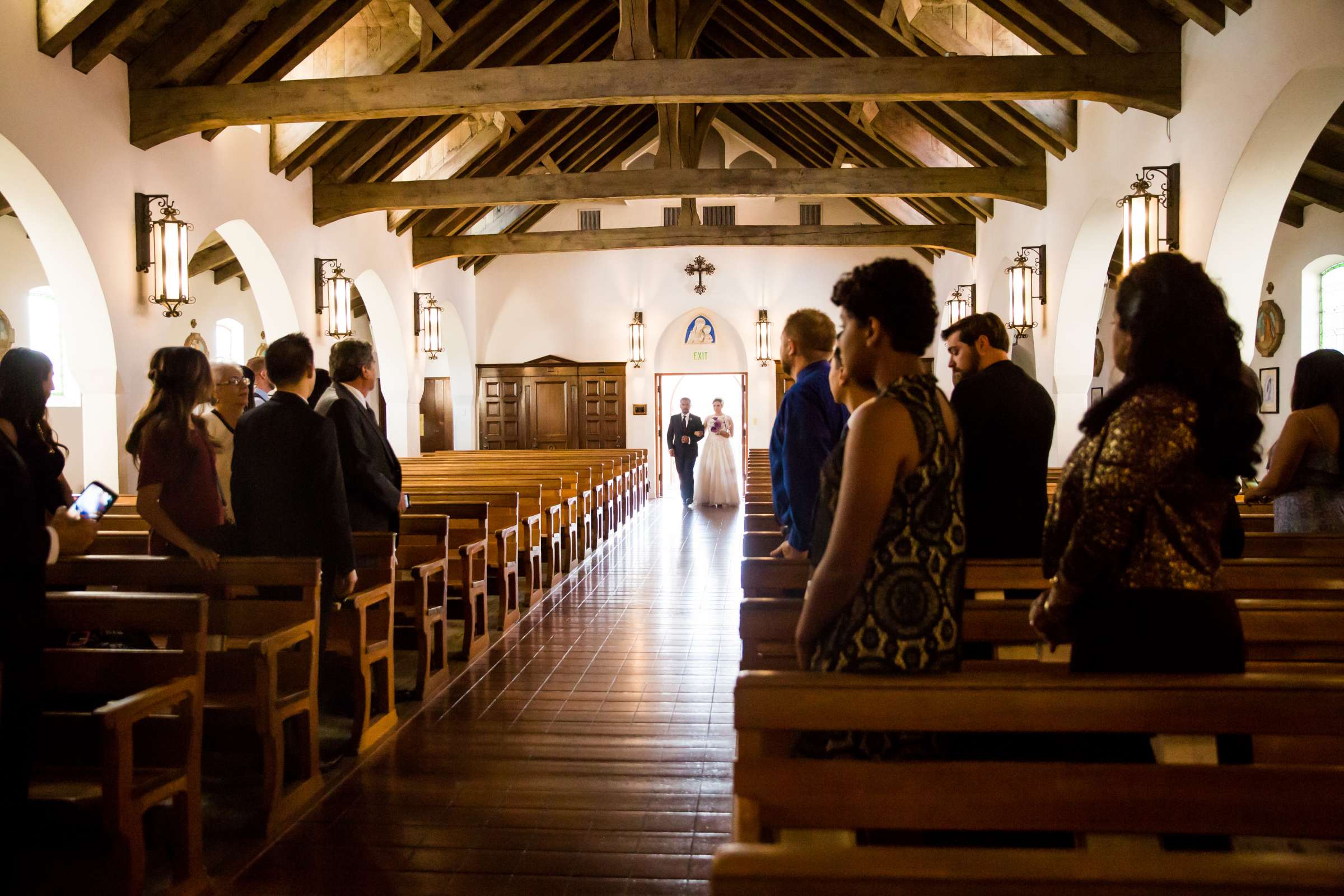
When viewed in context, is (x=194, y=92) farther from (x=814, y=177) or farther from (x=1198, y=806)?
(x=1198, y=806)

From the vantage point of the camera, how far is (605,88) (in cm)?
698

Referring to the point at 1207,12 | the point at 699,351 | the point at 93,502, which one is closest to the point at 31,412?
the point at 93,502

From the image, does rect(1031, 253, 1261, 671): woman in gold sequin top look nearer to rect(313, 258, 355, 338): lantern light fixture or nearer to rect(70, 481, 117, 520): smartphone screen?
rect(70, 481, 117, 520): smartphone screen

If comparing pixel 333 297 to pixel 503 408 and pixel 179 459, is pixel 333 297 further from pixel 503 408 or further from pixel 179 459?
pixel 179 459

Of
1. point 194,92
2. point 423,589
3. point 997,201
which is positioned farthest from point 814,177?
point 423,589

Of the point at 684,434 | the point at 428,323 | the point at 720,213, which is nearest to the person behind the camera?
the point at 684,434

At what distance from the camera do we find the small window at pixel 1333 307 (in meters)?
9.99

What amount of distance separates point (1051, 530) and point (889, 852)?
0.75 meters

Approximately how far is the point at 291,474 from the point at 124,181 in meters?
4.91

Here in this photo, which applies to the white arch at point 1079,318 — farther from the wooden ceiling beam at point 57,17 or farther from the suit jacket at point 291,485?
the wooden ceiling beam at point 57,17

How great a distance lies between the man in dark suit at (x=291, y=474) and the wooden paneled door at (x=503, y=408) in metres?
13.4

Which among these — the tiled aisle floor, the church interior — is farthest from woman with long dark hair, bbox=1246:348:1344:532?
the tiled aisle floor

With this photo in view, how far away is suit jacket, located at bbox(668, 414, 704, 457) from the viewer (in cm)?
1307

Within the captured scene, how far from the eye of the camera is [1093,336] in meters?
9.33
